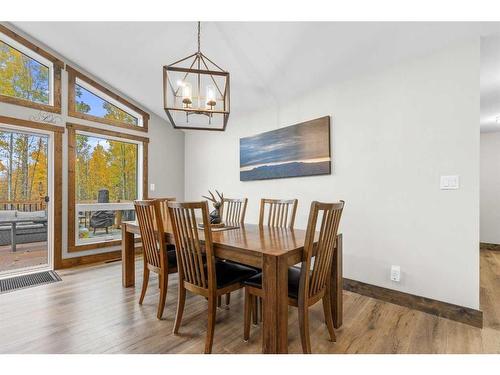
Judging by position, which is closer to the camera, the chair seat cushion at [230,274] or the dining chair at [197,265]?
the dining chair at [197,265]

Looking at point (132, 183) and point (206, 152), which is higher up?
point (206, 152)

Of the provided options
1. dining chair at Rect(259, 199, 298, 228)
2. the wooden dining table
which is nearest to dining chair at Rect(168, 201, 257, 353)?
the wooden dining table

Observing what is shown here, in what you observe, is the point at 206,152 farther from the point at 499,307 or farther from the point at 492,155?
the point at 492,155

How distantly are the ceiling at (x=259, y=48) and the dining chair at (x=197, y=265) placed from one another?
73.5 inches

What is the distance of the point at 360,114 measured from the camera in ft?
8.89

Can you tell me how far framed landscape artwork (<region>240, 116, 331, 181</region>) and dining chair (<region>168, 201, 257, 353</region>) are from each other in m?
1.63

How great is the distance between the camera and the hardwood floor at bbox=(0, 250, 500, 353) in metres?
1.77

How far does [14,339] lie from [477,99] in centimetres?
394

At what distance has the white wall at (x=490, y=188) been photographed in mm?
4594

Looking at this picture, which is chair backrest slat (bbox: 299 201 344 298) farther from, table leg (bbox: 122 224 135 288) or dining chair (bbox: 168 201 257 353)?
table leg (bbox: 122 224 135 288)

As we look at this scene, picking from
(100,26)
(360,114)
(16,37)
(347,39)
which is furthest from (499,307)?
(16,37)

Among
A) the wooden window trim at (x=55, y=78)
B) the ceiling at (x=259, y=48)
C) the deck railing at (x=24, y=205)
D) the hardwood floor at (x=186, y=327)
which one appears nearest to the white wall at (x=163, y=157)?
the wooden window trim at (x=55, y=78)

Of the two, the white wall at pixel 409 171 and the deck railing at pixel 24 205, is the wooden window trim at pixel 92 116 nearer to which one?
the deck railing at pixel 24 205
